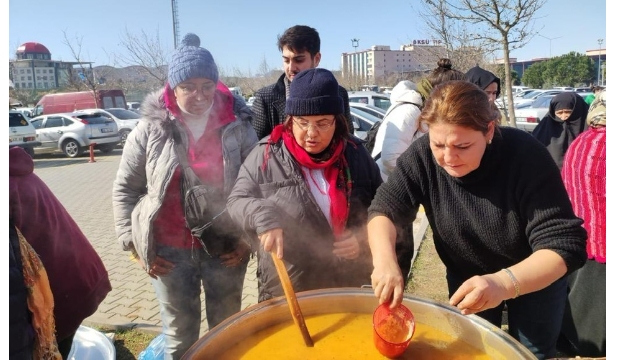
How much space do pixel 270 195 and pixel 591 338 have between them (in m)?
2.06

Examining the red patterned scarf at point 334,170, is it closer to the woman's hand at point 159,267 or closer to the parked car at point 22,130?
the woman's hand at point 159,267

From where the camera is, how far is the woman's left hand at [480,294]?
1257 mm

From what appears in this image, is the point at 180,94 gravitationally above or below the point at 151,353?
above

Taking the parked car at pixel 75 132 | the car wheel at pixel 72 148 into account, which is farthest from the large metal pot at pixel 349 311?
the car wheel at pixel 72 148

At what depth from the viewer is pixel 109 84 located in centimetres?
3209

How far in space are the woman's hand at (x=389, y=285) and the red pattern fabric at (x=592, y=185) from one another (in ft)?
4.85

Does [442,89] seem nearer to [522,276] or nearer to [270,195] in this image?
[522,276]

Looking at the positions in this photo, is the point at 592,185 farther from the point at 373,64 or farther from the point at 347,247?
the point at 373,64

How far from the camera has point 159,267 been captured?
2143 mm

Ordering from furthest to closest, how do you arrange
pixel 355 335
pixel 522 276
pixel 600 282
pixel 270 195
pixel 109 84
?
pixel 109 84, pixel 600 282, pixel 270 195, pixel 355 335, pixel 522 276

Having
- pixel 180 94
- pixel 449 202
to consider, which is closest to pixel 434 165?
pixel 449 202

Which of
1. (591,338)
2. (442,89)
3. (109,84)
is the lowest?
(591,338)

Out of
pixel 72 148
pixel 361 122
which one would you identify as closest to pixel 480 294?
pixel 361 122

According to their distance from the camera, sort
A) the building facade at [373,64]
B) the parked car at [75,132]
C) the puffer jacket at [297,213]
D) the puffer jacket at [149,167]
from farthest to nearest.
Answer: the building facade at [373,64], the parked car at [75,132], the puffer jacket at [149,167], the puffer jacket at [297,213]
